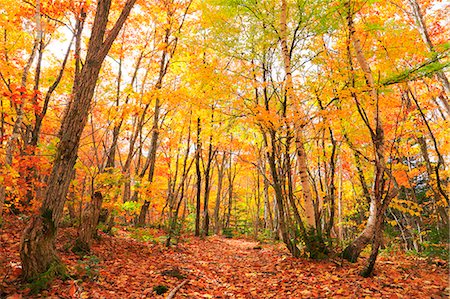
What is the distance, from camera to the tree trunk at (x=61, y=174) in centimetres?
386

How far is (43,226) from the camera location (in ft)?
13.0

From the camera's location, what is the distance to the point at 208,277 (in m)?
6.06

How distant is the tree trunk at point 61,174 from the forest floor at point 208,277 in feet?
1.15

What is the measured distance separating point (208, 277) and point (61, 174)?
385 centimetres

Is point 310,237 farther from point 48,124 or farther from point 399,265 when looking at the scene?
point 48,124

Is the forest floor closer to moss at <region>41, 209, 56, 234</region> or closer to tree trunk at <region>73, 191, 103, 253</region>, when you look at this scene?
tree trunk at <region>73, 191, 103, 253</region>

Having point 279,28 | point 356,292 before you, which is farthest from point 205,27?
point 356,292

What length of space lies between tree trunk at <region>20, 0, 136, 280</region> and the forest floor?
13.8 inches

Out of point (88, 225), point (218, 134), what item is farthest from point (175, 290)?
point (218, 134)

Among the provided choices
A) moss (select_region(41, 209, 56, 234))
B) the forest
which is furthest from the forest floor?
moss (select_region(41, 209, 56, 234))

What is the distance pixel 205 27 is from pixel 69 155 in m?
6.15

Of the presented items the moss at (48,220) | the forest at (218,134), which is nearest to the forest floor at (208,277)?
the forest at (218,134)

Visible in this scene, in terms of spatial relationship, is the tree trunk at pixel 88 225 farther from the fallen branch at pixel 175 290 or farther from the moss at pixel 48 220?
the fallen branch at pixel 175 290

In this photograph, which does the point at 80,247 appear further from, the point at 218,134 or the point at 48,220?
the point at 218,134
